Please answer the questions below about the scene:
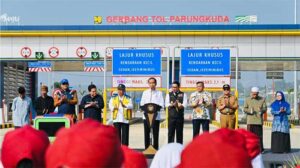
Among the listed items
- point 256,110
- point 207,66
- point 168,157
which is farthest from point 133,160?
point 207,66

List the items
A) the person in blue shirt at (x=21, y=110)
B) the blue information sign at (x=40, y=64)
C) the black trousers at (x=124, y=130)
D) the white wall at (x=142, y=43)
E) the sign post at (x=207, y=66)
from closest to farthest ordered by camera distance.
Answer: the person in blue shirt at (x=21, y=110), the black trousers at (x=124, y=130), the sign post at (x=207, y=66), the blue information sign at (x=40, y=64), the white wall at (x=142, y=43)

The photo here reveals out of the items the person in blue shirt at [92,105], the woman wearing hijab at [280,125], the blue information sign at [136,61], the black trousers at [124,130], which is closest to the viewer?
the person in blue shirt at [92,105]

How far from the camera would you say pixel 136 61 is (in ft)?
50.5

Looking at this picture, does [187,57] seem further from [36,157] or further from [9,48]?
[9,48]

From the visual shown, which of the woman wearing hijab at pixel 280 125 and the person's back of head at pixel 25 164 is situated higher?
the person's back of head at pixel 25 164

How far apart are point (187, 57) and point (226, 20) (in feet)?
55.0

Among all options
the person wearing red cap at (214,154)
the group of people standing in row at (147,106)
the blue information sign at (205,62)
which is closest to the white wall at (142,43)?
the blue information sign at (205,62)

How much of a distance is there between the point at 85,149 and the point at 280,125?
11.9 meters

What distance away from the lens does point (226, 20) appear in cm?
3181

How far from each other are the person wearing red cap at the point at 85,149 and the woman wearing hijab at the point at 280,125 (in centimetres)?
1150

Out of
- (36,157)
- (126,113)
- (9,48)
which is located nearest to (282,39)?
(9,48)

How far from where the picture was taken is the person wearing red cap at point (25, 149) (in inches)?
77.1

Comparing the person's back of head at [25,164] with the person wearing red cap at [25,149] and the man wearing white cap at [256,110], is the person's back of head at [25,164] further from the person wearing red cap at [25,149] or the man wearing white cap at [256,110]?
the man wearing white cap at [256,110]

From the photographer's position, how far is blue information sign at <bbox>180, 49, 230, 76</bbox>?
15.1m
